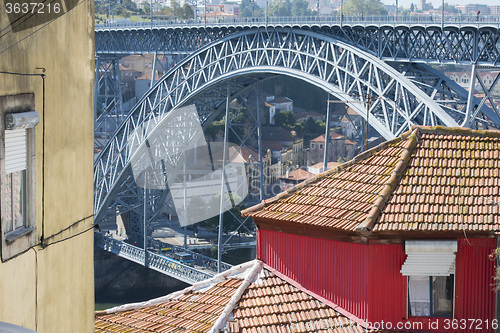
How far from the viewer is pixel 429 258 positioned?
6.90m

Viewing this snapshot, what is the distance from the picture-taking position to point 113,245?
35281 mm

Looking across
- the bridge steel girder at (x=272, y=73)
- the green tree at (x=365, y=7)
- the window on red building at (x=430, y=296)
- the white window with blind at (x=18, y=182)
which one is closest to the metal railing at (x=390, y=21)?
the bridge steel girder at (x=272, y=73)


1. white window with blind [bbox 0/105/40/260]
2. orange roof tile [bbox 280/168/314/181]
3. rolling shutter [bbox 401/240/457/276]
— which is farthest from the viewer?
orange roof tile [bbox 280/168/314/181]

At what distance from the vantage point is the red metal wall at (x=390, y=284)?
6891 millimetres

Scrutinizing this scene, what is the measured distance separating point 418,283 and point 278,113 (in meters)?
47.2

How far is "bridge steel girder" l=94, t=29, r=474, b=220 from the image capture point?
21.3 metres

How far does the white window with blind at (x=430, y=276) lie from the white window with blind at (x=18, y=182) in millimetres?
3503

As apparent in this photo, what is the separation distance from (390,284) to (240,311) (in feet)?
3.97

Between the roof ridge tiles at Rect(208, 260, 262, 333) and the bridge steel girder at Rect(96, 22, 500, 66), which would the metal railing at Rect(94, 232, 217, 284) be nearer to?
the bridge steel girder at Rect(96, 22, 500, 66)

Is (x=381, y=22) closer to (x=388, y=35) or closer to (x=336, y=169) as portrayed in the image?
(x=388, y=35)

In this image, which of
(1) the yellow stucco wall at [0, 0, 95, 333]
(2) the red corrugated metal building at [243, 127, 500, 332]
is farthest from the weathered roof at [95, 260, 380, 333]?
(1) the yellow stucco wall at [0, 0, 95, 333]

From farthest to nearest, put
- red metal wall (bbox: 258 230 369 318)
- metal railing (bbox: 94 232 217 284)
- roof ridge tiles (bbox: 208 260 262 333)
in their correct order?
1. metal railing (bbox: 94 232 217 284)
2. red metal wall (bbox: 258 230 369 318)
3. roof ridge tiles (bbox: 208 260 262 333)

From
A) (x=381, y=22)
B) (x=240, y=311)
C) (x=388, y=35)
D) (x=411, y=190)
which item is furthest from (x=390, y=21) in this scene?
(x=240, y=311)

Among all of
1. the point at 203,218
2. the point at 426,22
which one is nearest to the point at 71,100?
the point at 426,22
